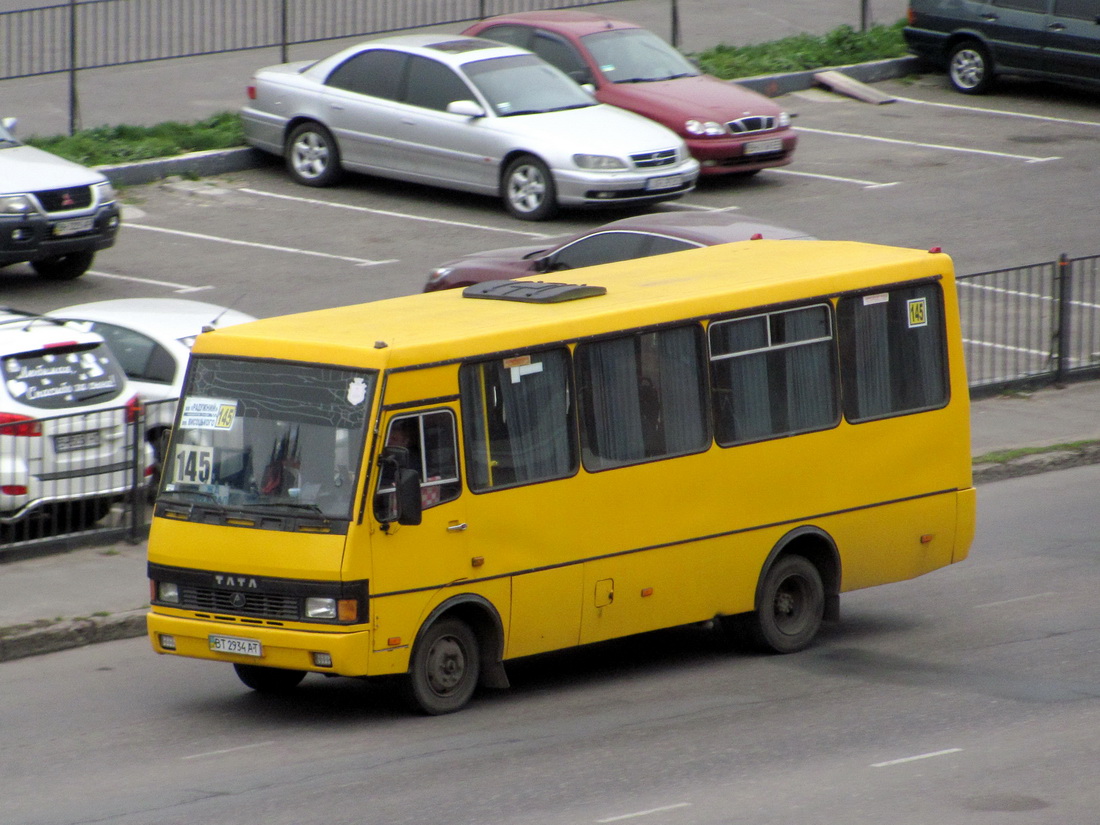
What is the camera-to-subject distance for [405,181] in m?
24.0

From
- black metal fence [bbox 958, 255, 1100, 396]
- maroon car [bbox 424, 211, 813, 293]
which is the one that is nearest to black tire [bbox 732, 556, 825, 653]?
maroon car [bbox 424, 211, 813, 293]

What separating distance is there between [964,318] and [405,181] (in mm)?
8163

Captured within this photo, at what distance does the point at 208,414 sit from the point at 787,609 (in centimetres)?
385

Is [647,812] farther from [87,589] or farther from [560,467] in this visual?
[87,589]

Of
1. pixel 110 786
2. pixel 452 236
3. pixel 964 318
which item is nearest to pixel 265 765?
pixel 110 786

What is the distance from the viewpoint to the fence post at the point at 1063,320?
18469mm

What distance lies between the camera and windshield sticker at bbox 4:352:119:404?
13.3 metres

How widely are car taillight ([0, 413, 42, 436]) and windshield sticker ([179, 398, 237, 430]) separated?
3146mm

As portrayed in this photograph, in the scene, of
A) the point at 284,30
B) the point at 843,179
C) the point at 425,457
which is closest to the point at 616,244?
the point at 425,457

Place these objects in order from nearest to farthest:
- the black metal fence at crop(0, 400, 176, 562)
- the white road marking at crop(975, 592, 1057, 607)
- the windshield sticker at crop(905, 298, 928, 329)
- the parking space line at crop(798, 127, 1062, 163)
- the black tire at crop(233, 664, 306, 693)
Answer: the black tire at crop(233, 664, 306, 693)
the windshield sticker at crop(905, 298, 928, 329)
the white road marking at crop(975, 592, 1057, 607)
the black metal fence at crop(0, 400, 176, 562)
the parking space line at crop(798, 127, 1062, 163)

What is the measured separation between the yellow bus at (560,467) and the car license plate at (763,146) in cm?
1181

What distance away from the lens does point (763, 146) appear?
945 inches

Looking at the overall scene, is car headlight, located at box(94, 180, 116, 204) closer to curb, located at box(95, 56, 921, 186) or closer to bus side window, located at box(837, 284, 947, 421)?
curb, located at box(95, 56, 921, 186)

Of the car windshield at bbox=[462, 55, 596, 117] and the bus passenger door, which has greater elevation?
the car windshield at bbox=[462, 55, 596, 117]
